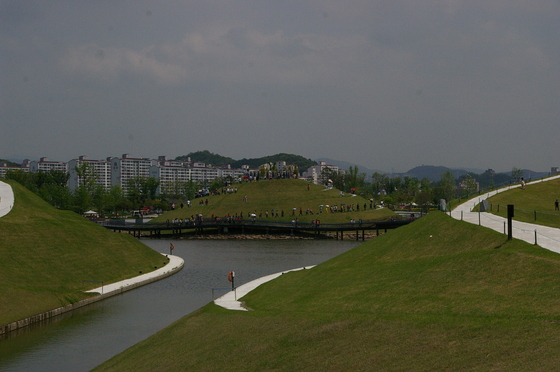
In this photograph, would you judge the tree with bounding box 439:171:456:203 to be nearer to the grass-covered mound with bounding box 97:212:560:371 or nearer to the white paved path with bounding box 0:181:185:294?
the white paved path with bounding box 0:181:185:294

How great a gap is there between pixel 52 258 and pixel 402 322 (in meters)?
36.1

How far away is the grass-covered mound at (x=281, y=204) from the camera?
4537 inches

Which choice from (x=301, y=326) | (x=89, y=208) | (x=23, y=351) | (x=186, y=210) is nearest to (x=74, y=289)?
(x=23, y=351)

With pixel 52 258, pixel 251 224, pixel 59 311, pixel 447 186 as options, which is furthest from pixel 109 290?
pixel 447 186

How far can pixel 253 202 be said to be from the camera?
12569cm

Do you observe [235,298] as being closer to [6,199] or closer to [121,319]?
[121,319]

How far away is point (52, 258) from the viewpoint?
157 feet

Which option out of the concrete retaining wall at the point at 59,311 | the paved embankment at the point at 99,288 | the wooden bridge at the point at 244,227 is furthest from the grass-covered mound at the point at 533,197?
the concrete retaining wall at the point at 59,311

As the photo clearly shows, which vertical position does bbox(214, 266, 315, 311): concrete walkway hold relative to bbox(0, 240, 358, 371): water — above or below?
above

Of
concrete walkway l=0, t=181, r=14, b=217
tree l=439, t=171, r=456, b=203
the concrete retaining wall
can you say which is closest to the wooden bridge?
concrete walkway l=0, t=181, r=14, b=217

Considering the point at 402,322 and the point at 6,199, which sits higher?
the point at 6,199

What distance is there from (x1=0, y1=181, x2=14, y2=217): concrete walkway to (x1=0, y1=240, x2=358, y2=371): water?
1778 centimetres

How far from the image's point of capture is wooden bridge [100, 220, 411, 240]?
103 metres

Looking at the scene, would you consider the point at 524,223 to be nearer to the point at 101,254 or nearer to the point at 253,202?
the point at 101,254
